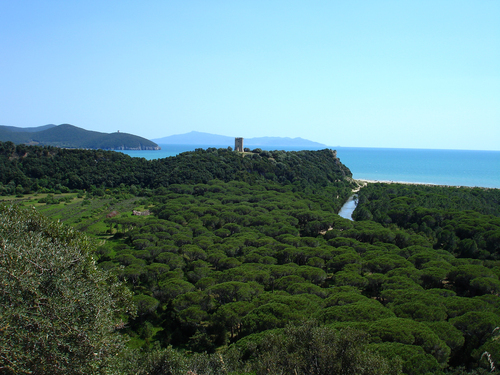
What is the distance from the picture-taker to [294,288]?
65.9 feet

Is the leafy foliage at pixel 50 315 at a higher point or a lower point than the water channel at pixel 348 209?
higher

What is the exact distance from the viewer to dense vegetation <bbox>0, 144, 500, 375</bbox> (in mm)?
11164

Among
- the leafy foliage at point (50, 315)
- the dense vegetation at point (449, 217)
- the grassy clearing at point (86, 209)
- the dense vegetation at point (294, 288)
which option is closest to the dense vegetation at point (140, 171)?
the grassy clearing at point (86, 209)

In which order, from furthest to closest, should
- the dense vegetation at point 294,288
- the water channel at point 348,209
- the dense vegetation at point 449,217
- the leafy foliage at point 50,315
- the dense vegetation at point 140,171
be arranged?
the dense vegetation at point 140,171 → the water channel at point 348,209 → the dense vegetation at point 449,217 → the dense vegetation at point 294,288 → the leafy foliage at point 50,315

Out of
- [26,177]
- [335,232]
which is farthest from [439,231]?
[26,177]

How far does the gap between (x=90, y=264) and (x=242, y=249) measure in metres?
18.3

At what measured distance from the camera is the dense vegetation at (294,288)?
11.2m

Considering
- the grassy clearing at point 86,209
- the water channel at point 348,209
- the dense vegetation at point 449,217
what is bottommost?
the grassy clearing at point 86,209

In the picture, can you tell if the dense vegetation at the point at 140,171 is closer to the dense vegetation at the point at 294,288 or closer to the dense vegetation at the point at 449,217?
the dense vegetation at the point at 294,288

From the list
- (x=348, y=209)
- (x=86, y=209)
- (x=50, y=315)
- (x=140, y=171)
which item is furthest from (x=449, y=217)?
(x=140, y=171)

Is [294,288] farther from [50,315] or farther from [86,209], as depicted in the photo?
[86,209]

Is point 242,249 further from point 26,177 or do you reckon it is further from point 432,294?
point 26,177

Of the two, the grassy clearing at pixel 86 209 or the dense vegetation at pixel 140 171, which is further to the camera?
the dense vegetation at pixel 140 171

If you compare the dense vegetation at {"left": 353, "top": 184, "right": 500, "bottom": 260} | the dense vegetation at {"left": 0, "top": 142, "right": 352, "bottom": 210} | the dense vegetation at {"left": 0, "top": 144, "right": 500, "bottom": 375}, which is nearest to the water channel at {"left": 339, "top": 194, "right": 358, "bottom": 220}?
the dense vegetation at {"left": 0, "top": 142, "right": 352, "bottom": 210}
